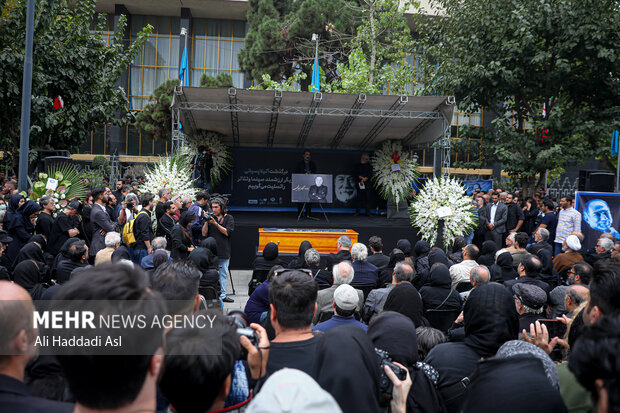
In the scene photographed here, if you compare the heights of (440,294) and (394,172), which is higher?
(394,172)

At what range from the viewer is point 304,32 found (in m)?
22.8

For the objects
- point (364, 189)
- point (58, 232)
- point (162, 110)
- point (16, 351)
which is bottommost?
point (58, 232)

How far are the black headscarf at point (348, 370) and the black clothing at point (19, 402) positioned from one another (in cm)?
99

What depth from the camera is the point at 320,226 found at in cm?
1272

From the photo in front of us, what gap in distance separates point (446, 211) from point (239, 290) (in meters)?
5.08

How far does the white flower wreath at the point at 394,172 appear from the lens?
15156 millimetres

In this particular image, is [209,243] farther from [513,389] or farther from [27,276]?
[513,389]

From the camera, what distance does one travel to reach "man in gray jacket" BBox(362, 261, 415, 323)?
4.58m

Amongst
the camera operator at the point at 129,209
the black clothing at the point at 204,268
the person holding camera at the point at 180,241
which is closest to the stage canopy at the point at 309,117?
the camera operator at the point at 129,209

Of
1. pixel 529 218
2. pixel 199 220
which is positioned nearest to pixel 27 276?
pixel 199 220

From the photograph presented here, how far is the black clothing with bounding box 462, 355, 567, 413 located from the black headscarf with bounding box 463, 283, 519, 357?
2.23 feet

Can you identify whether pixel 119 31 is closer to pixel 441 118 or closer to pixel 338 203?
pixel 338 203

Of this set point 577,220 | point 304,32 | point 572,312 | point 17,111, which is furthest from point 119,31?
point 572,312

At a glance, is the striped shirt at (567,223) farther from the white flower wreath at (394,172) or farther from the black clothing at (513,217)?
the white flower wreath at (394,172)
